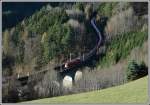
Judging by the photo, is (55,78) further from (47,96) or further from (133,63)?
(133,63)

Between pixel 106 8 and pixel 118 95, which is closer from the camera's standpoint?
pixel 118 95

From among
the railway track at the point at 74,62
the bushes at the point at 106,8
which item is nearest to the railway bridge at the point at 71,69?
the railway track at the point at 74,62

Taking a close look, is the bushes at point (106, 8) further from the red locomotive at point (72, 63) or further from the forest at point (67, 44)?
the red locomotive at point (72, 63)

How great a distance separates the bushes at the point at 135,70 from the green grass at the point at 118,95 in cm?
7

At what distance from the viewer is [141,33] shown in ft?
37.0

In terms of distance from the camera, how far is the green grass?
11.2m

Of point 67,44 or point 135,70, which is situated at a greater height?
point 67,44

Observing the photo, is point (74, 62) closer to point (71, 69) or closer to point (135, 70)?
point (71, 69)

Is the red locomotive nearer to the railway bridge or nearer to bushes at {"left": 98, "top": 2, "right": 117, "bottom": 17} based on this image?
the railway bridge

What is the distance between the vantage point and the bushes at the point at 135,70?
11.2m

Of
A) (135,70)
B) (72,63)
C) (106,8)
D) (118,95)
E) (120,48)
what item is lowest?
(118,95)

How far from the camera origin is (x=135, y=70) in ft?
36.9

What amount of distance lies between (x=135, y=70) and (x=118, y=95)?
0.44 meters

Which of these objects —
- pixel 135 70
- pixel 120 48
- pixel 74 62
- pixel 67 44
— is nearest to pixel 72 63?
pixel 74 62
